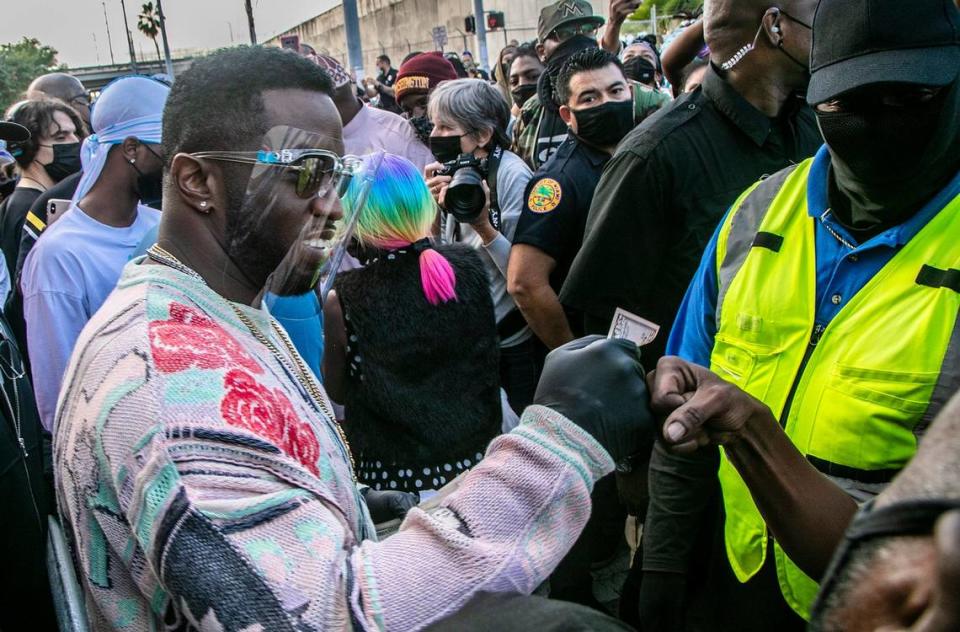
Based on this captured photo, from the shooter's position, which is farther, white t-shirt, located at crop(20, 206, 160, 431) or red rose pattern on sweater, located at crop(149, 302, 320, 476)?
white t-shirt, located at crop(20, 206, 160, 431)

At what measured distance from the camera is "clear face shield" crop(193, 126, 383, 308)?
1432 millimetres

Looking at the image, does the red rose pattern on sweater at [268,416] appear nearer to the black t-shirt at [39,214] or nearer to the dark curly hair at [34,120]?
the black t-shirt at [39,214]

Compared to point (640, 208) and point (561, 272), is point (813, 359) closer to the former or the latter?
point (640, 208)

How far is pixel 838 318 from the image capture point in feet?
4.96

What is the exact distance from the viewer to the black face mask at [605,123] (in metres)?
3.41

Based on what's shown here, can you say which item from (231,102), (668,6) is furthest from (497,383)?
(668,6)

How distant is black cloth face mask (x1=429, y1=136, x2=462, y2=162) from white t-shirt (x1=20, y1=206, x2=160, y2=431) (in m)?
1.66

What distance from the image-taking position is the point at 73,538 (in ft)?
4.06

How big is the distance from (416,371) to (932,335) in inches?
63.2

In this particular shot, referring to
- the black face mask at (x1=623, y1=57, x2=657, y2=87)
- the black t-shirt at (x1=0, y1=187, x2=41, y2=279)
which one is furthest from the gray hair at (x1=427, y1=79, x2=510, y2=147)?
the black face mask at (x1=623, y1=57, x2=657, y2=87)

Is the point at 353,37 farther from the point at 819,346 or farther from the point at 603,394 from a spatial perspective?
the point at 603,394

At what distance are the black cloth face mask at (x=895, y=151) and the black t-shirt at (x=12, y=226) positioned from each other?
4.18 metres

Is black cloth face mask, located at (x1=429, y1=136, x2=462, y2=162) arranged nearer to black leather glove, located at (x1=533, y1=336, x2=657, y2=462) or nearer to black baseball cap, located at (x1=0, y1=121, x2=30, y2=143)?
black baseball cap, located at (x1=0, y1=121, x2=30, y2=143)

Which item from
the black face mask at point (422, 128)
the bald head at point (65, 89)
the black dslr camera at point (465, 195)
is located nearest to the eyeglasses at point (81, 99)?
the bald head at point (65, 89)
